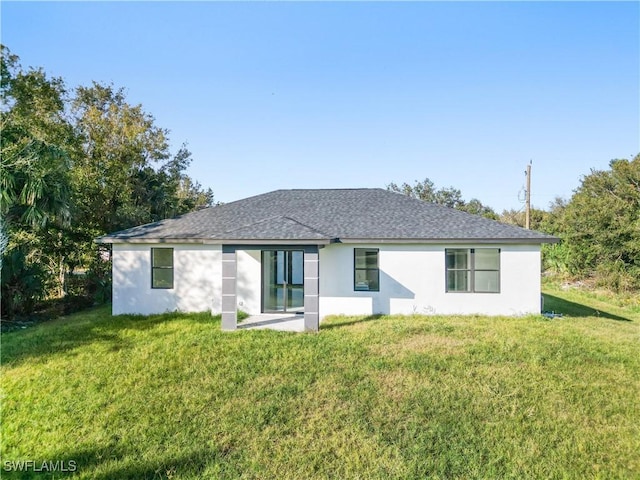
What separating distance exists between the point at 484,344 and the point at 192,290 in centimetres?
916

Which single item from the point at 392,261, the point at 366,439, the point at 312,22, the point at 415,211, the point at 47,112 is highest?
the point at 312,22

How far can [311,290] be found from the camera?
32.3ft

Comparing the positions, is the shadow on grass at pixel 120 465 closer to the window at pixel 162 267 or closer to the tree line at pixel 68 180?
the window at pixel 162 267

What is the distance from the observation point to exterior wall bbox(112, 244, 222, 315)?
12.0 metres

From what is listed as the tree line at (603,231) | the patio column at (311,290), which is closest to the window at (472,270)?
the patio column at (311,290)

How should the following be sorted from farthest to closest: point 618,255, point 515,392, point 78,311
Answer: point 618,255 → point 78,311 → point 515,392

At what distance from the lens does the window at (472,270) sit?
37.9 feet

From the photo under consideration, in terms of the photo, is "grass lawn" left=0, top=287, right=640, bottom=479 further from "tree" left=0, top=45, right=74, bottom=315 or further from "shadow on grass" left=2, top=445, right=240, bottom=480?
"tree" left=0, top=45, right=74, bottom=315

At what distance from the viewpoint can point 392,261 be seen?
11.6 metres

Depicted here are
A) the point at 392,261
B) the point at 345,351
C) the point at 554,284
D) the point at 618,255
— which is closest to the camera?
the point at 345,351

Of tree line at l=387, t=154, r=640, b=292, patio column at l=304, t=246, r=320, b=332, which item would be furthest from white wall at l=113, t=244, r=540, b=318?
tree line at l=387, t=154, r=640, b=292

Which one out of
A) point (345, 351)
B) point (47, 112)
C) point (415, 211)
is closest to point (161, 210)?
point (47, 112)

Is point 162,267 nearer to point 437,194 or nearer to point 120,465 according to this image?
point 120,465

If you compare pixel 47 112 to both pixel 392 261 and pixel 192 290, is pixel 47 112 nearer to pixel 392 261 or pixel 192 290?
pixel 192 290
